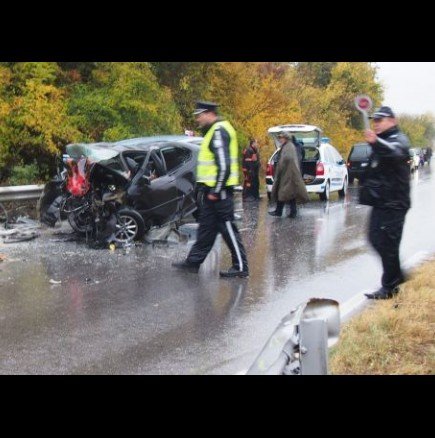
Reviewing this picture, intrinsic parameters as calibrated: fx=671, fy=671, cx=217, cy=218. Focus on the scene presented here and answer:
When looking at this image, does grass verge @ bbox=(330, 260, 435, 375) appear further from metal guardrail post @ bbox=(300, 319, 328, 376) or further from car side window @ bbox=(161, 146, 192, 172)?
car side window @ bbox=(161, 146, 192, 172)

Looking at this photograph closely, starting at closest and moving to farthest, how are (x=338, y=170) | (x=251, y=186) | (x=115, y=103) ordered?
(x=115, y=103)
(x=251, y=186)
(x=338, y=170)

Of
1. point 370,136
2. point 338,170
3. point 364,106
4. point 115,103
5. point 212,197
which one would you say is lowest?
point 338,170

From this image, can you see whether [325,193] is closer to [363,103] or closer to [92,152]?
[92,152]

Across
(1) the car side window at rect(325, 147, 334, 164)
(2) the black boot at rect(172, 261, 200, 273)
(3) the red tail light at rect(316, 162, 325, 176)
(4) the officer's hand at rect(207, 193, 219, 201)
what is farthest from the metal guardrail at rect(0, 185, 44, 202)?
(1) the car side window at rect(325, 147, 334, 164)

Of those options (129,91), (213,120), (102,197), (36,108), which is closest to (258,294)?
(213,120)

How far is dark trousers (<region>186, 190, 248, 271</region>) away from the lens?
830 cm

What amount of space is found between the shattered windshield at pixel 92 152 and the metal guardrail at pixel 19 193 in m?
2.60

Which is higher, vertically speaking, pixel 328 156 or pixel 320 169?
pixel 328 156

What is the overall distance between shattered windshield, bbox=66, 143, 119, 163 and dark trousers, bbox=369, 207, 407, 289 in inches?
216

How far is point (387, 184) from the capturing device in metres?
6.63

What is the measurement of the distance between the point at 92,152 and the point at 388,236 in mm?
5918

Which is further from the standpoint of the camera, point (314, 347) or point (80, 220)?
point (80, 220)

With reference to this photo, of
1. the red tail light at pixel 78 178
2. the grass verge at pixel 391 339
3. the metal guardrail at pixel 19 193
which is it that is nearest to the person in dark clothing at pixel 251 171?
the metal guardrail at pixel 19 193

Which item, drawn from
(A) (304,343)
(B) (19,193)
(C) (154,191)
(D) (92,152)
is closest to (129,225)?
(C) (154,191)
